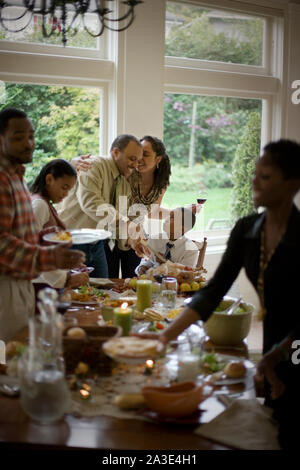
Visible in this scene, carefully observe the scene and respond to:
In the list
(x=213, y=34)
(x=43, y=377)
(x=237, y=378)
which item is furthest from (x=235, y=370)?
(x=213, y=34)

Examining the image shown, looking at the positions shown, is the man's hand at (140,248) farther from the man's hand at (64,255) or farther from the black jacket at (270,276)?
the black jacket at (270,276)

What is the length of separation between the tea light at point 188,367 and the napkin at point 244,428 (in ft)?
0.44

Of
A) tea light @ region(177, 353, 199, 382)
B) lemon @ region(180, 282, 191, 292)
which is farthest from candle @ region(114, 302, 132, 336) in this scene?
lemon @ region(180, 282, 191, 292)

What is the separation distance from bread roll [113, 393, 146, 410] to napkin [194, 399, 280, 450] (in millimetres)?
175

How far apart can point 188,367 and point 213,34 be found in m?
4.13

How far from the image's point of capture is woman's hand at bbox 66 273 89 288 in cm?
274

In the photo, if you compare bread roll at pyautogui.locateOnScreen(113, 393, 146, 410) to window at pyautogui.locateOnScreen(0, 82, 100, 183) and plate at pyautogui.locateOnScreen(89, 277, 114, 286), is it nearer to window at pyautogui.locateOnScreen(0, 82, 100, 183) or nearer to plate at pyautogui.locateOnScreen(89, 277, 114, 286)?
plate at pyautogui.locateOnScreen(89, 277, 114, 286)

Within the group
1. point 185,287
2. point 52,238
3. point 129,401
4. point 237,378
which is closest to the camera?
point 129,401

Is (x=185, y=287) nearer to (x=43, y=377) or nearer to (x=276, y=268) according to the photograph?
(x=276, y=268)

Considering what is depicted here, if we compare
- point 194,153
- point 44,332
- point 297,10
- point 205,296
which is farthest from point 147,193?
point 297,10

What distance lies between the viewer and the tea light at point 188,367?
62.7 inches

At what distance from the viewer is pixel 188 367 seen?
62.9 inches

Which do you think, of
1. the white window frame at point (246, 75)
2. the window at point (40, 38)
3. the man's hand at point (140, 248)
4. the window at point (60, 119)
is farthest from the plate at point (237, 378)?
the white window frame at point (246, 75)
